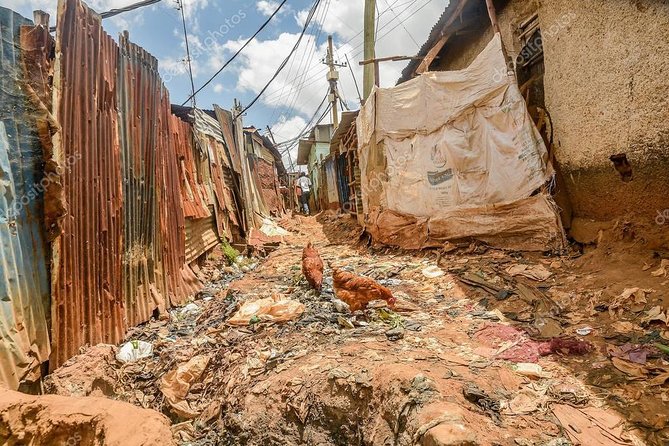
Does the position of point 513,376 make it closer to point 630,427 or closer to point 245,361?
point 630,427

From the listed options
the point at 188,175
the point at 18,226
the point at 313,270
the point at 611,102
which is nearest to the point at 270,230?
the point at 188,175

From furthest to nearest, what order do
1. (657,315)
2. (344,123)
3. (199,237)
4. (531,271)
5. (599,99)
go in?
1. (344,123)
2. (199,237)
3. (531,271)
4. (599,99)
5. (657,315)

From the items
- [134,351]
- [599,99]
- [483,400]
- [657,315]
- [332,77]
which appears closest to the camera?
[483,400]

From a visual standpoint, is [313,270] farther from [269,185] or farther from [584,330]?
[269,185]

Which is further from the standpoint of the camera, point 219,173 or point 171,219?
point 219,173

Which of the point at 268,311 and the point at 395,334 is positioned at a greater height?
the point at 268,311

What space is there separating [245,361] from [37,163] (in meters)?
2.19

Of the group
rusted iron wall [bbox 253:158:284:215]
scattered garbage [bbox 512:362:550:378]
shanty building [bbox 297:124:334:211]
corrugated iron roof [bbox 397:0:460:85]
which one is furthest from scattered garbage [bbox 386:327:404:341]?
shanty building [bbox 297:124:334:211]

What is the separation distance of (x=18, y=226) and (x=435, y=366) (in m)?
3.06

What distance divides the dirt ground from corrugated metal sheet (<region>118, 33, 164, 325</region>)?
406 millimetres

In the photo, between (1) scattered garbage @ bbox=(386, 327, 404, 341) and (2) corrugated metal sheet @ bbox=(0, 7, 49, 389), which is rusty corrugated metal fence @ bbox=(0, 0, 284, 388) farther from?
(1) scattered garbage @ bbox=(386, 327, 404, 341)

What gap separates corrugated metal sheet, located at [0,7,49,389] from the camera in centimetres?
215

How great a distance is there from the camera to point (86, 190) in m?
2.89

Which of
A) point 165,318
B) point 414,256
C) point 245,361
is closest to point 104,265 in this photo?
point 165,318
